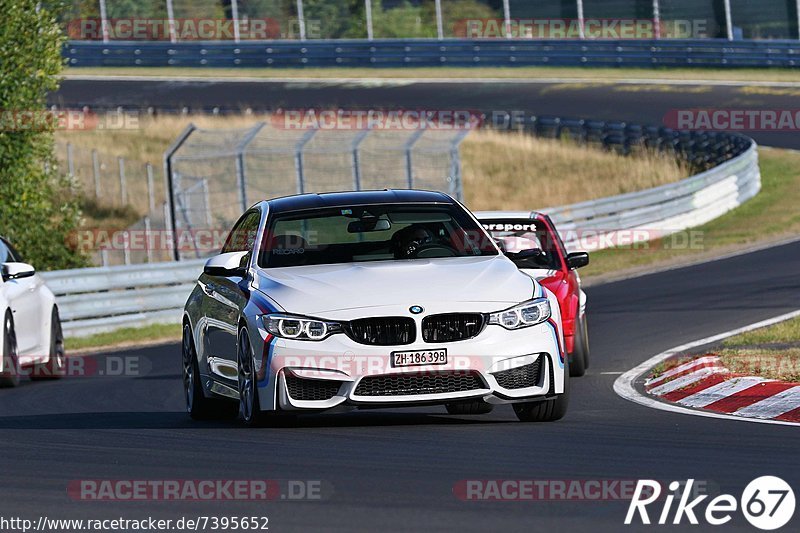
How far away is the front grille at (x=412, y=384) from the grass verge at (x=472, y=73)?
38.7m

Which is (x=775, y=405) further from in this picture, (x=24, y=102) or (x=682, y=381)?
(x=24, y=102)

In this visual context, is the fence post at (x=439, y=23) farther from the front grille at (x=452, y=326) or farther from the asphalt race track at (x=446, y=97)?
the front grille at (x=452, y=326)

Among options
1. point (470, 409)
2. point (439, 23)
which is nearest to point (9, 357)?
point (470, 409)

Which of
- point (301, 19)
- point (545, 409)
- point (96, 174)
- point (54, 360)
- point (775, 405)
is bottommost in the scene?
point (96, 174)

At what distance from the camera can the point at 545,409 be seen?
10.3m

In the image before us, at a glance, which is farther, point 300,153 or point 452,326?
point 300,153

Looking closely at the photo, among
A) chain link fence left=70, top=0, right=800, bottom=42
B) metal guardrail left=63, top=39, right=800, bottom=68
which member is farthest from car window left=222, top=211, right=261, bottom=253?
chain link fence left=70, top=0, right=800, bottom=42

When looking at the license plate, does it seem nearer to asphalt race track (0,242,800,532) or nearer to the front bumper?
the front bumper

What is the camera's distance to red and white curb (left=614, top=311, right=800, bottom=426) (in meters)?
10.5

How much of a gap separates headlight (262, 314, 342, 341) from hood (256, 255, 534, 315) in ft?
0.20

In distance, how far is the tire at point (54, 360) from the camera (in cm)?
1709

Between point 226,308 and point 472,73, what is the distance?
43042mm

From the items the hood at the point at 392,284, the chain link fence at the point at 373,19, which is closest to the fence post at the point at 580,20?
the chain link fence at the point at 373,19

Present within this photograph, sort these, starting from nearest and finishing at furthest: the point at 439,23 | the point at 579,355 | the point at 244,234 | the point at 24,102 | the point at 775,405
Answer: the point at 775,405 → the point at 244,234 → the point at 579,355 → the point at 24,102 → the point at 439,23
